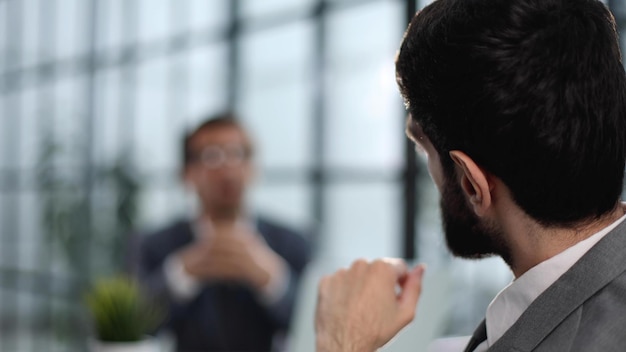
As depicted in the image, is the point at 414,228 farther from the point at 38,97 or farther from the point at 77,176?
the point at 38,97

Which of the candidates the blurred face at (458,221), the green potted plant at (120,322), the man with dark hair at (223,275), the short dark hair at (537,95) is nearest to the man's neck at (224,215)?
the man with dark hair at (223,275)

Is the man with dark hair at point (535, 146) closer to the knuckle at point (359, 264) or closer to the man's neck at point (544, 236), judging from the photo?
the man's neck at point (544, 236)

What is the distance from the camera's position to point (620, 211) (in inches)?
38.3

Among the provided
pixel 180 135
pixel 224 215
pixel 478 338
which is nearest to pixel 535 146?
pixel 478 338

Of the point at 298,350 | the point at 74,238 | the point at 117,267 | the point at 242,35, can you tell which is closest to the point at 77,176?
the point at 74,238

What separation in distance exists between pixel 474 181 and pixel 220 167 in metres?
1.78

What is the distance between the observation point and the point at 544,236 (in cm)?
95

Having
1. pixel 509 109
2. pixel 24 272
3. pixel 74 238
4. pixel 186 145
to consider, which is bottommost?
pixel 24 272

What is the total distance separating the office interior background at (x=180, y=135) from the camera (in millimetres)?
3713

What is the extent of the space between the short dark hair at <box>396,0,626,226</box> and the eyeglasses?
174 centimetres

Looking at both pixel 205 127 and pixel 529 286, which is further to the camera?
pixel 205 127

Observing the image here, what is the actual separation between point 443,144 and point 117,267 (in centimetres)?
543

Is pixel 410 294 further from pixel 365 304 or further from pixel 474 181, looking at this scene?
pixel 474 181

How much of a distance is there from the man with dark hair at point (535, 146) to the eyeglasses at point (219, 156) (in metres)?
1.69
